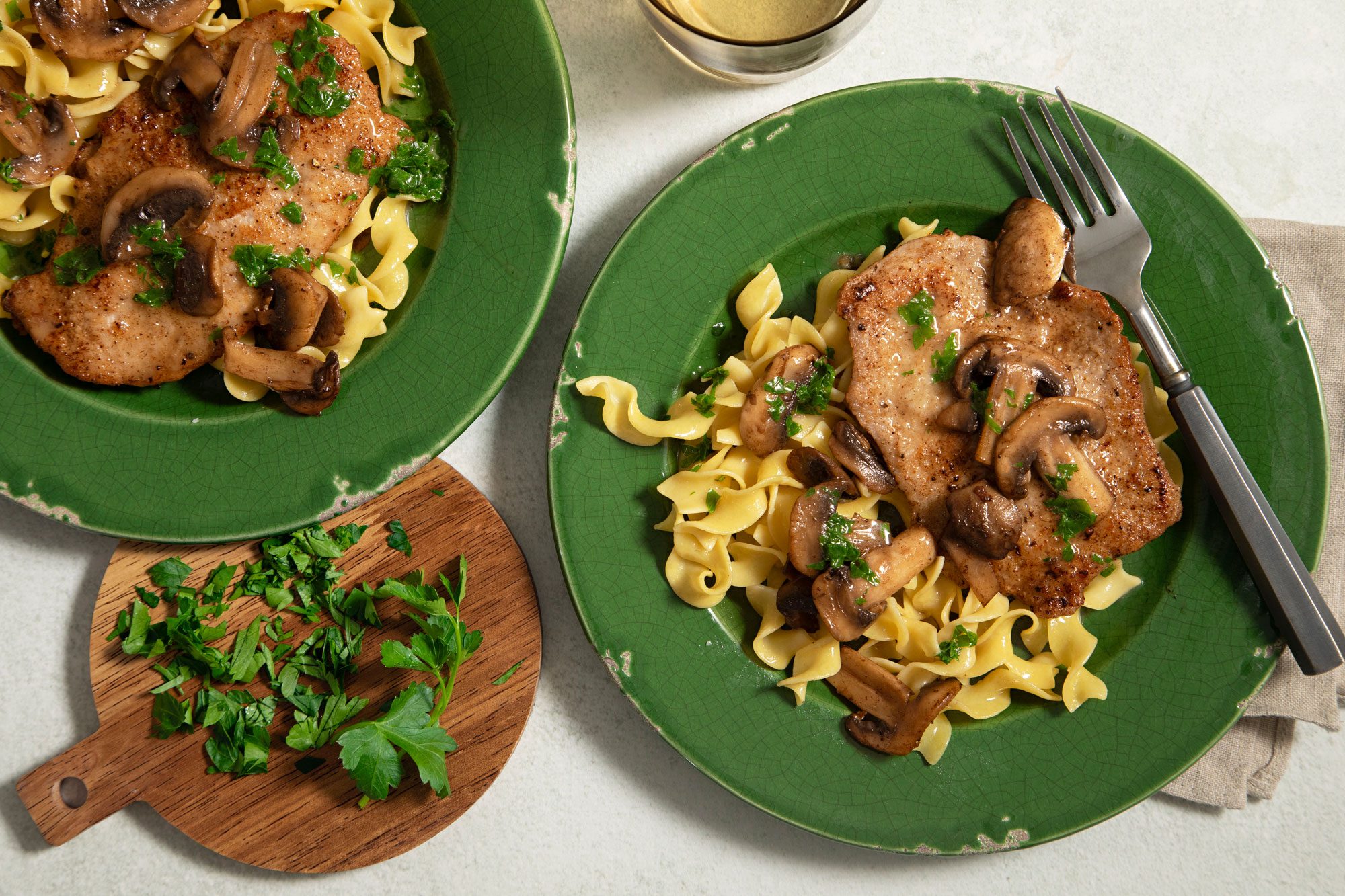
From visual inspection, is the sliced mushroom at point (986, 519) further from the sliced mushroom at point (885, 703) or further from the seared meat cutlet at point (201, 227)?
the seared meat cutlet at point (201, 227)

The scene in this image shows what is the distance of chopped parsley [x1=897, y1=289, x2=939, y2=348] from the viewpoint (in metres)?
3.87

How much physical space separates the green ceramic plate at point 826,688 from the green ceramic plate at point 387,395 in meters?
0.46

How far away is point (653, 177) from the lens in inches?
171

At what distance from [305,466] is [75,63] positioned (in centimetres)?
212

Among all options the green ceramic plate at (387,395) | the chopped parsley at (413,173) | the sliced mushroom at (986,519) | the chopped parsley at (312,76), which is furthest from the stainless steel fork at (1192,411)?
the chopped parsley at (312,76)

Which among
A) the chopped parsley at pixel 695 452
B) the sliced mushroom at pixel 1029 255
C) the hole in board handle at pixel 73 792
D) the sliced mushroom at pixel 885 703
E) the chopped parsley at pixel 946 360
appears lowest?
the hole in board handle at pixel 73 792

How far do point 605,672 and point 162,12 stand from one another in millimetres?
3678

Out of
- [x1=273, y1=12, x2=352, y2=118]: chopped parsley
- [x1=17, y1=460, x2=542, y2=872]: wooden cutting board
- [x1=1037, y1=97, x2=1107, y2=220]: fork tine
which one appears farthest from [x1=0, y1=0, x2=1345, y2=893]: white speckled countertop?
[x1=273, y1=12, x2=352, y2=118]: chopped parsley

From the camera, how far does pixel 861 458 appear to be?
12.8 ft

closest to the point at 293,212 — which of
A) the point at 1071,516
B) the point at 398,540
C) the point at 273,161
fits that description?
the point at 273,161

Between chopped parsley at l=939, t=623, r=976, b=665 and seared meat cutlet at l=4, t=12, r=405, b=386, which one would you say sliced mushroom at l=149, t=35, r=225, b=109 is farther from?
chopped parsley at l=939, t=623, r=976, b=665

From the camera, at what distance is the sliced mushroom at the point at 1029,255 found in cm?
378

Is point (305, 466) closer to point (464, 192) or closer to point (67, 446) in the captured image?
point (67, 446)

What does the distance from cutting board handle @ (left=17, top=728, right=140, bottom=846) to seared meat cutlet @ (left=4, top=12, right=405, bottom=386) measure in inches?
73.0
